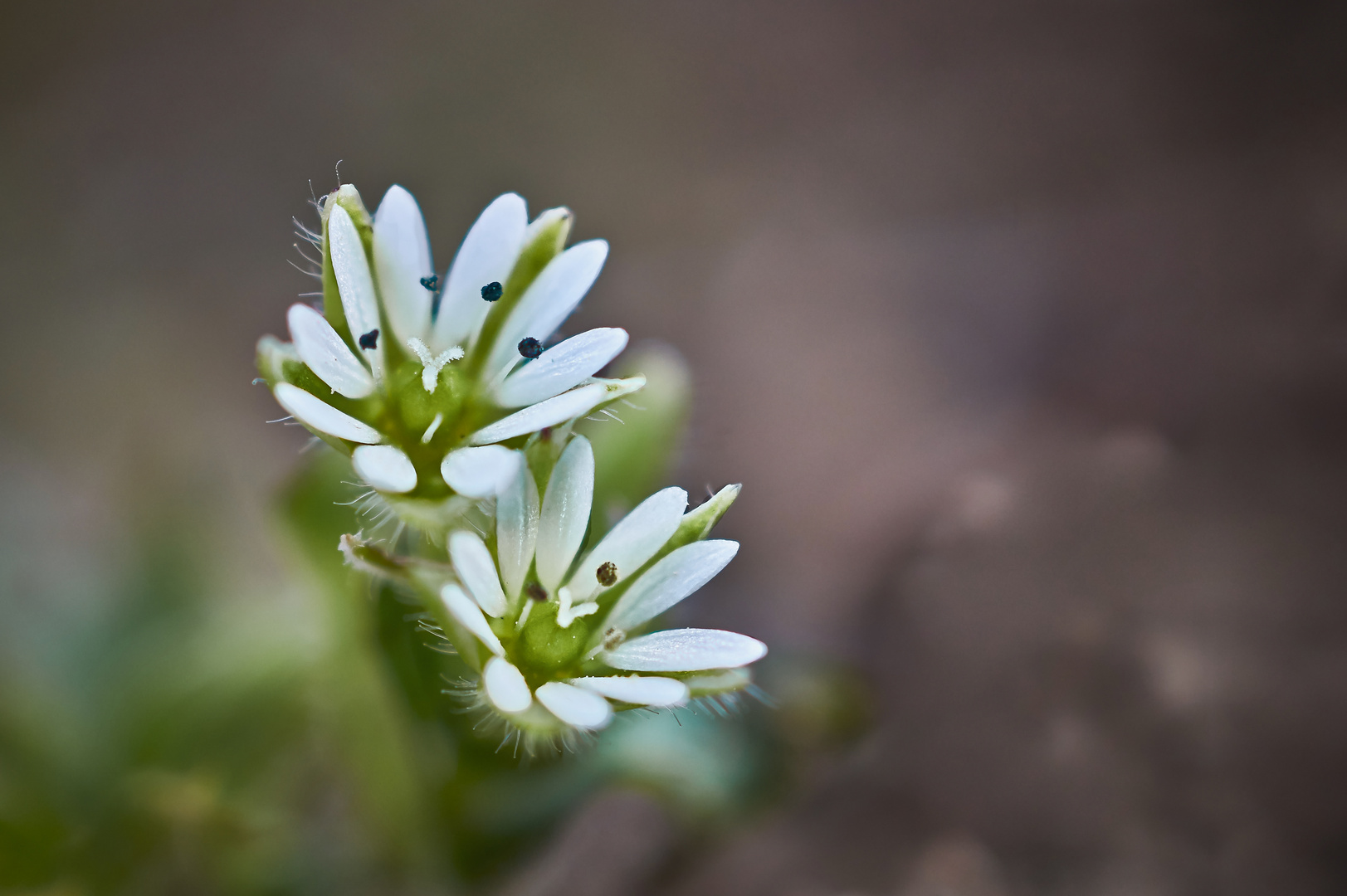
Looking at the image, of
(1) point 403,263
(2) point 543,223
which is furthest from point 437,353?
(2) point 543,223

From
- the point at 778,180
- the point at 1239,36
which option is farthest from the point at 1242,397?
the point at 778,180

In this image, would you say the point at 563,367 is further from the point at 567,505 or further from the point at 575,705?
the point at 575,705

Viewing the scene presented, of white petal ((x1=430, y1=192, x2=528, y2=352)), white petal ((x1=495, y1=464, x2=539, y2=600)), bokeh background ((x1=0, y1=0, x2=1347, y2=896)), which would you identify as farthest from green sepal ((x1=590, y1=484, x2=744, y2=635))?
bokeh background ((x1=0, y1=0, x2=1347, y2=896))

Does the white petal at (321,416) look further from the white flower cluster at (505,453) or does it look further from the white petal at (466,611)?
the white petal at (466,611)

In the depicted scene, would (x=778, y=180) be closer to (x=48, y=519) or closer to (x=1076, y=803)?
(x=1076, y=803)

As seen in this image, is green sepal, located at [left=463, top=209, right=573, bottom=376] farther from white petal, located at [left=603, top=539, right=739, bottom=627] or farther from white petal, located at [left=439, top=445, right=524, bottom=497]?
white petal, located at [left=603, top=539, right=739, bottom=627]

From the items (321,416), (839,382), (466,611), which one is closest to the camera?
(466,611)
